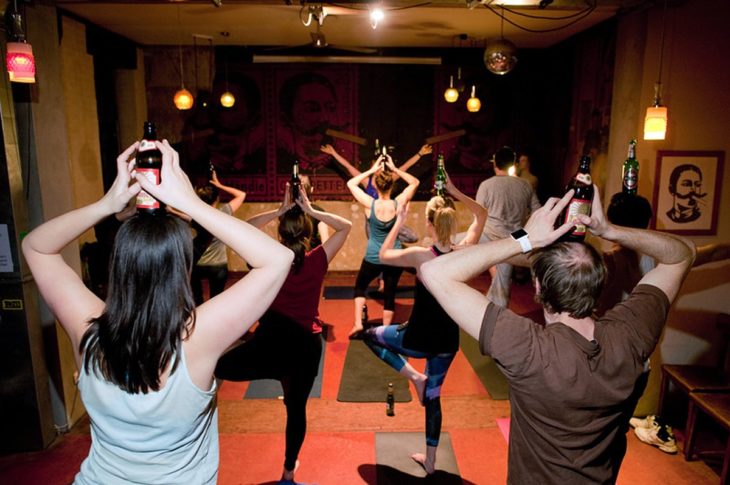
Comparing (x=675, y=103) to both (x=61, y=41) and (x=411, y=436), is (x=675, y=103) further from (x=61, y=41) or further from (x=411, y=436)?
→ (x=61, y=41)

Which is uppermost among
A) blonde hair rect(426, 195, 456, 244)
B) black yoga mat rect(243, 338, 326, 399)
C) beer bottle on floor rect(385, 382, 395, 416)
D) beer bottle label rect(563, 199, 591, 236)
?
beer bottle label rect(563, 199, 591, 236)

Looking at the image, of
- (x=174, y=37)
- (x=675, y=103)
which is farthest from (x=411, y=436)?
(x=174, y=37)

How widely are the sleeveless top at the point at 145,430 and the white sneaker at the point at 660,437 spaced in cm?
346

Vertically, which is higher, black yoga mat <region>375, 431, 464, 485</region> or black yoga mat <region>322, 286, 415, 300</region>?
black yoga mat <region>322, 286, 415, 300</region>

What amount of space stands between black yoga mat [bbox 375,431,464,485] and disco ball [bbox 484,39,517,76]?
330 cm

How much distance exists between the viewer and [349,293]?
7.27m

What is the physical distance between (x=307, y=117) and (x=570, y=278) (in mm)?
6909

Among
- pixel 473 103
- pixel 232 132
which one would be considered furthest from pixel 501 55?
pixel 232 132

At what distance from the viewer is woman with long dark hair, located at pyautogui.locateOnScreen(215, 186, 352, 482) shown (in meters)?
2.77

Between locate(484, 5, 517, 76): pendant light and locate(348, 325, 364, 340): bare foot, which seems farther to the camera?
locate(348, 325, 364, 340): bare foot

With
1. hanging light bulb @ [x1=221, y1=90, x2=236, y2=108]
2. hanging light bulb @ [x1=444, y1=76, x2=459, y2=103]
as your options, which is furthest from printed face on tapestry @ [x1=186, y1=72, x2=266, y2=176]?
hanging light bulb @ [x1=444, y1=76, x2=459, y2=103]

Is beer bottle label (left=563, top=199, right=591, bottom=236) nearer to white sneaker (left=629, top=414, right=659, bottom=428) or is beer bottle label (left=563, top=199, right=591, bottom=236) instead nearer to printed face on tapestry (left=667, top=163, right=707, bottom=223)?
printed face on tapestry (left=667, top=163, right=707, bottom=223)

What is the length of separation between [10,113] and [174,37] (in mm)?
→ 4417

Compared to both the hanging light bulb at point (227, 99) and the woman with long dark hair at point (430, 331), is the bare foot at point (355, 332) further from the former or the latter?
the hanging light bulb at point (227, 99)
